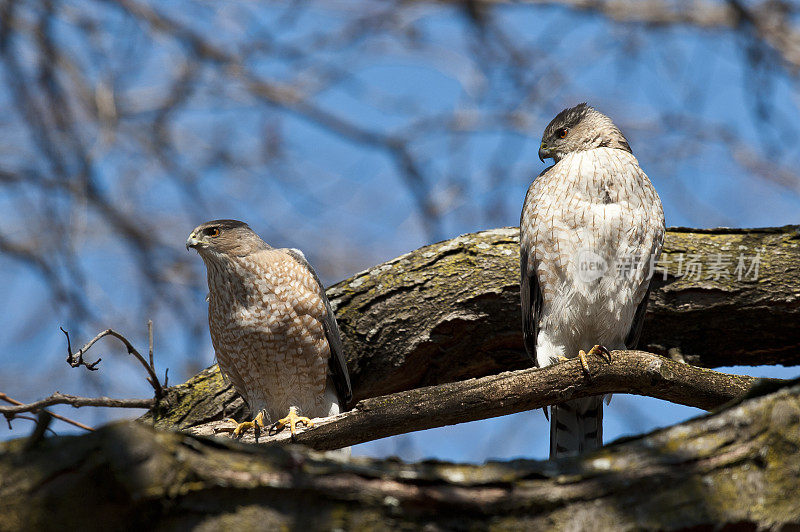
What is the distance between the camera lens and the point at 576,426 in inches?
176

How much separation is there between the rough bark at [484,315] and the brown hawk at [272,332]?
17 centimetres

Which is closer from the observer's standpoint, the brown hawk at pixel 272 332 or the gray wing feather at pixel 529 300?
the gray wing feather at pixel 529 300

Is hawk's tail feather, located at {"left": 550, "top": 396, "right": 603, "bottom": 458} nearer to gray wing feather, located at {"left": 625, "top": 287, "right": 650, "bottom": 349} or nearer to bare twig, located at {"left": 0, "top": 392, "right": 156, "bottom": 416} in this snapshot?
gray wing feather, located at {"left": 625, "top": 287, "right": 650, "bottom": 349}

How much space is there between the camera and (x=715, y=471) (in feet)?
5.28

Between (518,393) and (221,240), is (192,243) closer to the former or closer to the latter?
(221,240)

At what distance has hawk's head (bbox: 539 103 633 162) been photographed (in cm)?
485

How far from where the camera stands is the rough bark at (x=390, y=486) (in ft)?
4.91

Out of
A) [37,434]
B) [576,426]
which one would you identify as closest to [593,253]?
[576,426]

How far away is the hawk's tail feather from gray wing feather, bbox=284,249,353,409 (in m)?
1.24

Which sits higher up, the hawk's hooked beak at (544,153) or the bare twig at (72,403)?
the hawk's hooked beak at (544,153)

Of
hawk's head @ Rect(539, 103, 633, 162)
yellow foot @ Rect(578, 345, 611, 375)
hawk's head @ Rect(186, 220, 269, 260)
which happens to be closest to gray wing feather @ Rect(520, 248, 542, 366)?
yellow foot @ Rect(578, 345, 611, 375)

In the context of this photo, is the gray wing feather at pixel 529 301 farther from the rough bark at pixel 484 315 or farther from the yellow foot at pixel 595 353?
the yellow foot at pixel 595 353

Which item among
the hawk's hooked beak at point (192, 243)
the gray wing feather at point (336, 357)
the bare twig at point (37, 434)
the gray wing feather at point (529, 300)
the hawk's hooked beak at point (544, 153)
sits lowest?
the bare twig at point (37, 434)

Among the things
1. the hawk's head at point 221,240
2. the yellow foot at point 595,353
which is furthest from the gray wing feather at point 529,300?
the hawk's head at point 221,240
